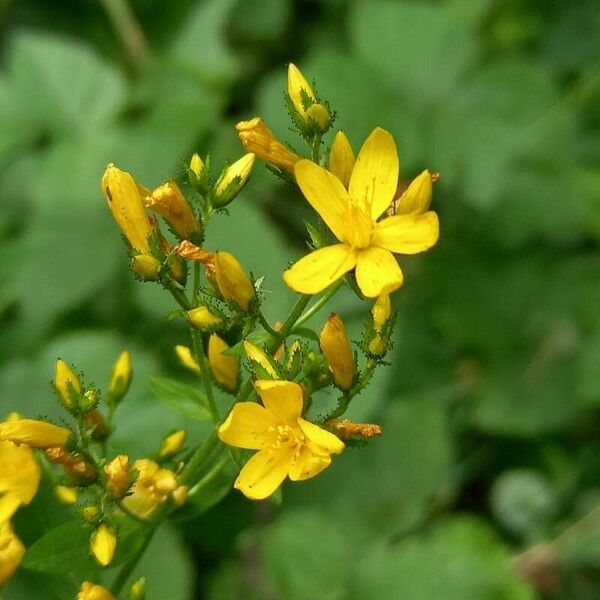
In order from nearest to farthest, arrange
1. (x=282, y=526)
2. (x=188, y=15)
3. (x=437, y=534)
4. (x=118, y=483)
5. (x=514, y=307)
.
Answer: (x=118, y=483), (x=282, y=526), (x=437, y=534), (x=514, y=307), (x=188, y=15)

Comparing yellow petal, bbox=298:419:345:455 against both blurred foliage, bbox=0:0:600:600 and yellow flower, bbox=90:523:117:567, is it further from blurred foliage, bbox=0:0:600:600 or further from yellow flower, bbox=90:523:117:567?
blurred foliage, bbox=0:0:600:600

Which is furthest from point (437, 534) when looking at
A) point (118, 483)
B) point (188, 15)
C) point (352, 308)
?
point (188, 15)

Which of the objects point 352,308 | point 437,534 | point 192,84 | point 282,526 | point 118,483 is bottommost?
point 437,534

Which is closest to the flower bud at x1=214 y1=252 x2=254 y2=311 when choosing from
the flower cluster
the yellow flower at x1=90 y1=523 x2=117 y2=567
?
the flower cluster

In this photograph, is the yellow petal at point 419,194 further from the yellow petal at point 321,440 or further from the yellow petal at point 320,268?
the yellow petal at point 321,440

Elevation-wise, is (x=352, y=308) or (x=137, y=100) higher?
(x=137, y=100)

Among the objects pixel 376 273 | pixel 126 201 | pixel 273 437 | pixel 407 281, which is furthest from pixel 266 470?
pixel 407 281

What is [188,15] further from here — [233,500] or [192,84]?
[233,500]
